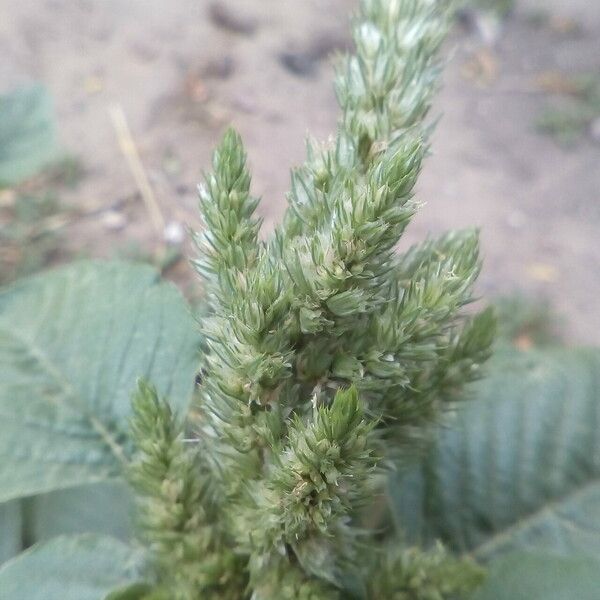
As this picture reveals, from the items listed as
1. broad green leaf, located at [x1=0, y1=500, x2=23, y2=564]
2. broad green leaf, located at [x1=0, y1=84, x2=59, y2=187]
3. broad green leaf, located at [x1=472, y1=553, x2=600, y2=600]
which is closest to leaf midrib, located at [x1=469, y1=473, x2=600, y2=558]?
broad green leaf, located at [x1=472, y1=553, x2=600, y2=600]

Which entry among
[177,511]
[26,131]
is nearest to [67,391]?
[177,511]

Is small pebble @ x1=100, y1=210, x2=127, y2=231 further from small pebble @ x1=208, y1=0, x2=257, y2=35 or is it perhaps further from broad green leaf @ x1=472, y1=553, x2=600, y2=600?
broad green leaf @ x1=472, y1=553, x2=600, y2=600

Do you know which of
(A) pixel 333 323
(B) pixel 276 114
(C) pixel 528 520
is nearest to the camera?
(A) pixel 333 323

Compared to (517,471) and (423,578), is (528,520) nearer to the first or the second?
(517,471)

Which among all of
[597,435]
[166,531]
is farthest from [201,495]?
[597,435]

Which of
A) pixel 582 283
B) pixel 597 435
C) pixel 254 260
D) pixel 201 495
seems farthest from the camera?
pixel 582 283

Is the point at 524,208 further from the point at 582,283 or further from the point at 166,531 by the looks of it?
the point at 166,531

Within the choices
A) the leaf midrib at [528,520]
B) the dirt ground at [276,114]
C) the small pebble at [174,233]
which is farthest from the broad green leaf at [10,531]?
the small pebble at [174,233]

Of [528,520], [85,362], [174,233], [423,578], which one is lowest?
[528,520]
